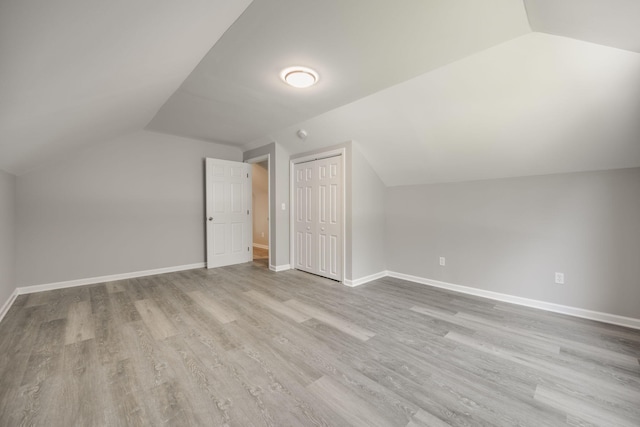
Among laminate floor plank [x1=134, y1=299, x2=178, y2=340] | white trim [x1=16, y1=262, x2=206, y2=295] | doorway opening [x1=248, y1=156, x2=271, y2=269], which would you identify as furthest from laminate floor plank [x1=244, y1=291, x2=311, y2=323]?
doorway opening [x1=248, y1=156, x2=271, y2=269]

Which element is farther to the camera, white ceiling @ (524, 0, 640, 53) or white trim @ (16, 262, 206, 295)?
white trim @ (16, 262, 206, 295)

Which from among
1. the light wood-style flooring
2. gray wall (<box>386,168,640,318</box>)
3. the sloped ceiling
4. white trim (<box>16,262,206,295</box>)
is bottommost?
the light wood-style flooring

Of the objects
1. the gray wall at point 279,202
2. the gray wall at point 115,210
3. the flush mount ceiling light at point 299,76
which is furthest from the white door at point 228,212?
the flush mount ceiling light at point 299,76

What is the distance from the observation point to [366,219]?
3.82 m

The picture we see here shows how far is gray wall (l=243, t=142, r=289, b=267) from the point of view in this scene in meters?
4.48

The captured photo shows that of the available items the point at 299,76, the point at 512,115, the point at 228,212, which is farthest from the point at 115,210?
the point at 512,115

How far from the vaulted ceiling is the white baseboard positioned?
1.43 m

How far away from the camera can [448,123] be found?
2.67 meters

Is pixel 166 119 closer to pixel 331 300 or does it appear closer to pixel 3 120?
pixel 3 120

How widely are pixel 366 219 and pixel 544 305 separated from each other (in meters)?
2.24

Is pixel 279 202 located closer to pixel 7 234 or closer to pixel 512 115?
pixel 7 234

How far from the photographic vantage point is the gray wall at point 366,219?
3607mm

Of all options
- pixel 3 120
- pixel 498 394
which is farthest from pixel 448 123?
pixel 3 120

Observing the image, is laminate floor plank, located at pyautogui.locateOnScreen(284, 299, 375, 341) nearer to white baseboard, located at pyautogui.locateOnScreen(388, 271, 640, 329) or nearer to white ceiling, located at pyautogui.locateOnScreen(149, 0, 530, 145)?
white baseboard, located at pyautogui.locateOnScreen(388, 271, 640, 329)
